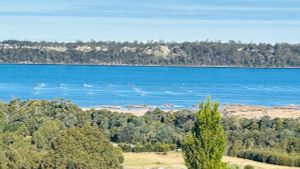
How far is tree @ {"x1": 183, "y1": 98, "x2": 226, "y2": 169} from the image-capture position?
33.7 metres

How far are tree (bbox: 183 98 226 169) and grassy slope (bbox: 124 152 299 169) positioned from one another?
39.1 feet

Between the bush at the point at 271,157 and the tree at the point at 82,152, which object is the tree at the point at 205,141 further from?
the bush at the point at 271,157

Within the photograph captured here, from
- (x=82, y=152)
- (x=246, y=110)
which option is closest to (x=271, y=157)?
(x=82, y=152)

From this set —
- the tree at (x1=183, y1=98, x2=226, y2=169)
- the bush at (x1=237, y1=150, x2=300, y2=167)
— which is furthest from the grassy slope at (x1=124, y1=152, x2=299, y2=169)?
the tree at (x1=183, y1=98, x2=226, y2=169)

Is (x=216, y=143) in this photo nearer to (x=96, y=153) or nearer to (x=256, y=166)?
(x=96, y=153)

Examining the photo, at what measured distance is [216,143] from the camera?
3381 centimetres

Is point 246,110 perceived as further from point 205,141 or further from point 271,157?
point 205,141

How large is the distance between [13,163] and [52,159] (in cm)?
294

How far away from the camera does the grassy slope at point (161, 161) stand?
47031 millimetres

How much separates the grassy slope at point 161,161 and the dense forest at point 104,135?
1.15 m

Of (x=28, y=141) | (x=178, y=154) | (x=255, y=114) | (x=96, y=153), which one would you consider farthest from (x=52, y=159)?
(x=255, y=114)

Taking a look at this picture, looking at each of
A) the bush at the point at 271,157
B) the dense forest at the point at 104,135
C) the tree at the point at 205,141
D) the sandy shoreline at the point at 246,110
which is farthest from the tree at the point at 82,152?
the sandy shoreline at the point at 246,110

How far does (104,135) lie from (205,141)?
967 cm

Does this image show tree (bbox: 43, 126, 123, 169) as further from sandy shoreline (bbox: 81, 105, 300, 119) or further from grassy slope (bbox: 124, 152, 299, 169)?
sandy shoreline (bbox: 81, 105, 300, 119)
